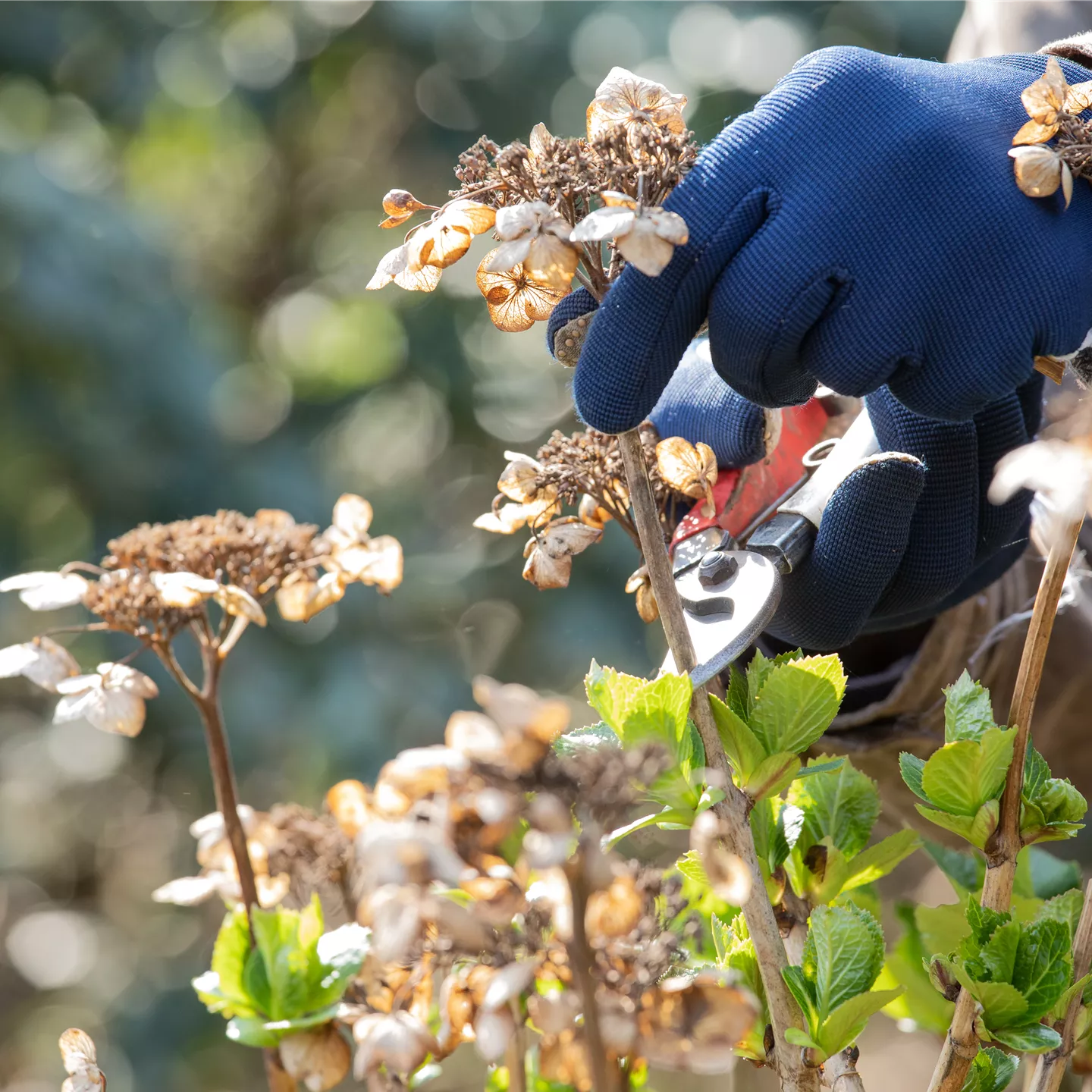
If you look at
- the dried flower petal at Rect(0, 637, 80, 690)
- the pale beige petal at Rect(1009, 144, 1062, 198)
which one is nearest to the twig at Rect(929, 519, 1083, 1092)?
the pale beige petal at Rect(1009, 144, 1062, 198)

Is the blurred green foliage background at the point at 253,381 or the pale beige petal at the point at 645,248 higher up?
the pale beige petal at the point at 645,248

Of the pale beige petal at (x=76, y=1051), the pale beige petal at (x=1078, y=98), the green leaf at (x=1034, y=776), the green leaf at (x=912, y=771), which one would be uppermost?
the pale beige petal at (x=1078, y=98)

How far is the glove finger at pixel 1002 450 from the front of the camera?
18.0 inches

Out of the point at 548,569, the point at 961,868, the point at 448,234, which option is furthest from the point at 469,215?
the point at 961,868

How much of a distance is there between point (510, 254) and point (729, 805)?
165 mm

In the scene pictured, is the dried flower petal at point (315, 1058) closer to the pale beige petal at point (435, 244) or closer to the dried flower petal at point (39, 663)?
the dried flower petal at point (39, 663)

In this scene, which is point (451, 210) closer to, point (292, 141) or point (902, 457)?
point (902, 457)

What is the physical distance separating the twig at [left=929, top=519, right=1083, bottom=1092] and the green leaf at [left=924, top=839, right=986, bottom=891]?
0.38ft

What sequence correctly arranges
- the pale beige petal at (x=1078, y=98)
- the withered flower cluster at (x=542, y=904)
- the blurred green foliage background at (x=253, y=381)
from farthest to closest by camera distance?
the blurred green foliage background at (x=253, y=381), the pale beige petal at (x=1078, y=98), the withered flower cluster at (x=542, y=904)

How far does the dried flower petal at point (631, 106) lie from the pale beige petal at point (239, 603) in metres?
0.20

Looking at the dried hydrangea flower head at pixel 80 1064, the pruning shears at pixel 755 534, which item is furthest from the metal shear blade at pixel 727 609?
the dried hydrangea flower head at pixel 80 1064

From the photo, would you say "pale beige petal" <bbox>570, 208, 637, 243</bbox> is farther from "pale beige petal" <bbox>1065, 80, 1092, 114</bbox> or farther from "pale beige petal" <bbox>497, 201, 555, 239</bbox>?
"pale beige petal" <bbox>1065, 80, 1092, 114</bbox>

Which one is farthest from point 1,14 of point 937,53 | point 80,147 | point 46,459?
point 937,53

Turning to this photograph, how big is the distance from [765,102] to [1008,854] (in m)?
0.24
